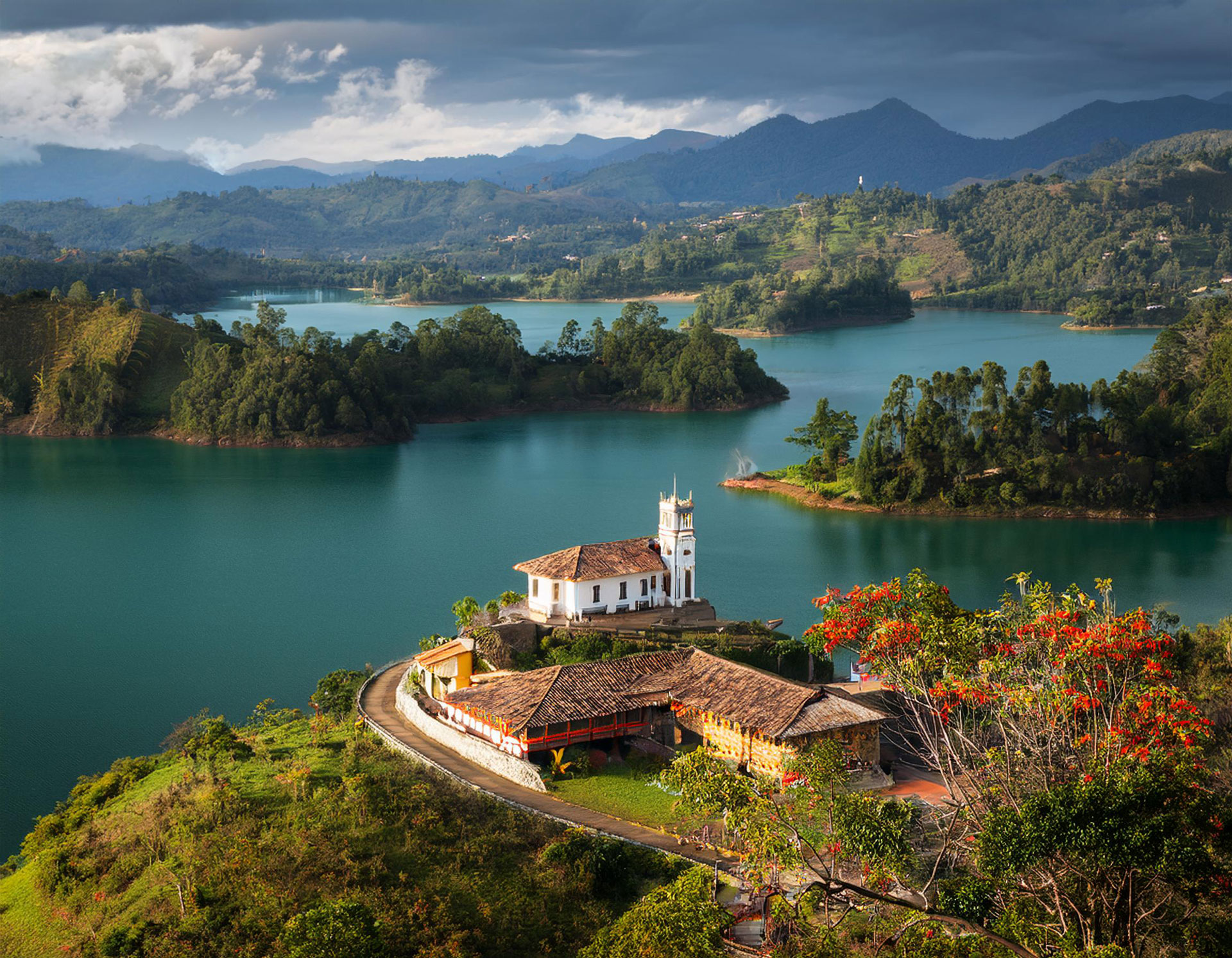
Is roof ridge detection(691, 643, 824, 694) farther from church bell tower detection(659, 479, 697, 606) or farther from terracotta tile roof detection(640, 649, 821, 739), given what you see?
church bell tower detection(659, 479, 697, 606)

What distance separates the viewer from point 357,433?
67.9 meters

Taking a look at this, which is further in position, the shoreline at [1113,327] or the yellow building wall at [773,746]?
the shoreline at [1113,327]

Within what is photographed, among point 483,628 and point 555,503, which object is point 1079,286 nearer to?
point 555,503

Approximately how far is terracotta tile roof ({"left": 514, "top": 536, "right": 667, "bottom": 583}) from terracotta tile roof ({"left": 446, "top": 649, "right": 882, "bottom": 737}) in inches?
169

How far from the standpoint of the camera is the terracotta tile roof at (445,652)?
27062 millimetres

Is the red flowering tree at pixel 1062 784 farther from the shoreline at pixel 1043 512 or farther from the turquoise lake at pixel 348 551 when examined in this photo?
the shoreline at pixel 1043 512

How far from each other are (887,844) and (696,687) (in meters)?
10.3

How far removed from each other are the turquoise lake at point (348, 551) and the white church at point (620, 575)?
212 inches

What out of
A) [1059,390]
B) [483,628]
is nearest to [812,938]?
[483,628]

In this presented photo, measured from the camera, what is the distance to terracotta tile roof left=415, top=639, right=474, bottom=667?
27.1 metres

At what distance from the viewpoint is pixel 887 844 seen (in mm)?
13789

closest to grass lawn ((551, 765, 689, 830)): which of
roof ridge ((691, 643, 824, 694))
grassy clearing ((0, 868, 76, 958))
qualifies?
roof ridge ((691, 643, 824, 694))

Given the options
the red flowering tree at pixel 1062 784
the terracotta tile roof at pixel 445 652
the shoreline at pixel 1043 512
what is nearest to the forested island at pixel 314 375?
the shoreline at pixel 1043 512

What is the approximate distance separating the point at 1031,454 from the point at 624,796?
34260mm
